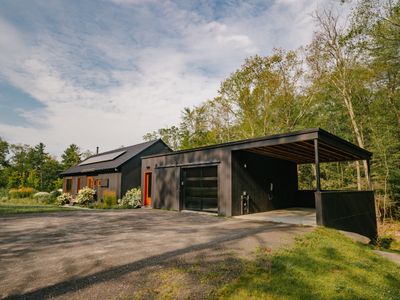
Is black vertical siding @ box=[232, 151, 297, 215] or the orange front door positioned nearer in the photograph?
black vertical siding @ box=[232, 151, 297, 215]

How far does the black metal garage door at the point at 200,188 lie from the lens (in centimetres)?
995

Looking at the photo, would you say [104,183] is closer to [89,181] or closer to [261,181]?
[89,181]

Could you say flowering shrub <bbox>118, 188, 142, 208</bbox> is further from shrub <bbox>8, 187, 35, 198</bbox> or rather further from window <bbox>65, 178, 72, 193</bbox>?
shrub <bbox>8, 187, 35, 198</bbox>

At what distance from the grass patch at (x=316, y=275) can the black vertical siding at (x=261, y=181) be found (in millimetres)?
4688

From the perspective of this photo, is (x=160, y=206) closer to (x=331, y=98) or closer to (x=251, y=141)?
(x=251, y=141)

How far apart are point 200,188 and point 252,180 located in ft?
7.70

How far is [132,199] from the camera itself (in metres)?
13.9

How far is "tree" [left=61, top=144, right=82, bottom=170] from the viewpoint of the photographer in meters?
34.8

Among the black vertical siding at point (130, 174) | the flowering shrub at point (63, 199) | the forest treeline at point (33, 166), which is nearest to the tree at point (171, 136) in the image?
the forest treeline at point (33, 166)

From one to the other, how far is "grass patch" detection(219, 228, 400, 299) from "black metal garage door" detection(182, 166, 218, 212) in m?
5.36

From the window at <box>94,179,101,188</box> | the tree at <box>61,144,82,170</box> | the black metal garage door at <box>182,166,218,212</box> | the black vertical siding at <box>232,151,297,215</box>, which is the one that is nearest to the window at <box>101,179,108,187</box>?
the window at <box>94,179,101,188</box>

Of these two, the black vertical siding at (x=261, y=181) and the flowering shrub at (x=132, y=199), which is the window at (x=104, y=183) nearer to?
the flowering shrub at (x=132, y=199)

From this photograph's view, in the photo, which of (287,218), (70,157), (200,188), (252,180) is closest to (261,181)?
(252,180)

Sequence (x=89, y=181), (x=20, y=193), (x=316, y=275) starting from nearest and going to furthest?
(x=316, y=275)
(x=89, y=181)
(x=20, y=193)
